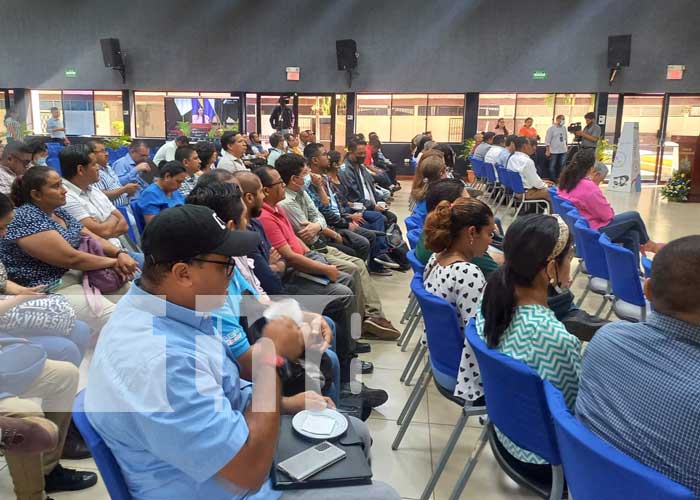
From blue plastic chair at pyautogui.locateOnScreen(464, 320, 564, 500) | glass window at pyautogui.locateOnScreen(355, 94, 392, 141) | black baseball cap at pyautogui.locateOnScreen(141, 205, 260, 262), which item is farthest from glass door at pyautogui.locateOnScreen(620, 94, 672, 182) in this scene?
black baseball cap at pyautogui.locateOnScreen(141, 205, 260, 262)

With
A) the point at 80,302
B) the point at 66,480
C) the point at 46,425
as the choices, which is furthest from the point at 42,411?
the point at 80,302

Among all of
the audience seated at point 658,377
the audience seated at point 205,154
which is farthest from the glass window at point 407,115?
the audience seated at point 658,377

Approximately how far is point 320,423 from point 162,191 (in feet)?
10.3

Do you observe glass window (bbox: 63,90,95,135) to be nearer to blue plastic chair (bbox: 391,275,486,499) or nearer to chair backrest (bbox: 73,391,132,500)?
blue plastic chair (bbox: 391,275,486,499)

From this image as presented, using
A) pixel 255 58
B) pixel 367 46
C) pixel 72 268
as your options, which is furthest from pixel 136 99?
pixel 72 268

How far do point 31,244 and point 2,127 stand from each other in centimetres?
1372

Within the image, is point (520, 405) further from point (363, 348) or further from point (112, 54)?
point (112, 54)

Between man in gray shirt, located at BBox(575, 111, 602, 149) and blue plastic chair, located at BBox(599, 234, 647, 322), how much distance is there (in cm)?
928

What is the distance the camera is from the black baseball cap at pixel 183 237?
1295 millimetres

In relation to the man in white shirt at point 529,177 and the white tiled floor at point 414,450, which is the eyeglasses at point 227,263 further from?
the man in white shirt at point 529,177

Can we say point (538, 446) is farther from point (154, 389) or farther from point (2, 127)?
point (2, 127)

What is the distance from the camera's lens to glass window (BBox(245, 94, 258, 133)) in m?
14.2

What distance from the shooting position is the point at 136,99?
14297 mm

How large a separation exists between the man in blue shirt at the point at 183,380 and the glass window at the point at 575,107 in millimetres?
13316
